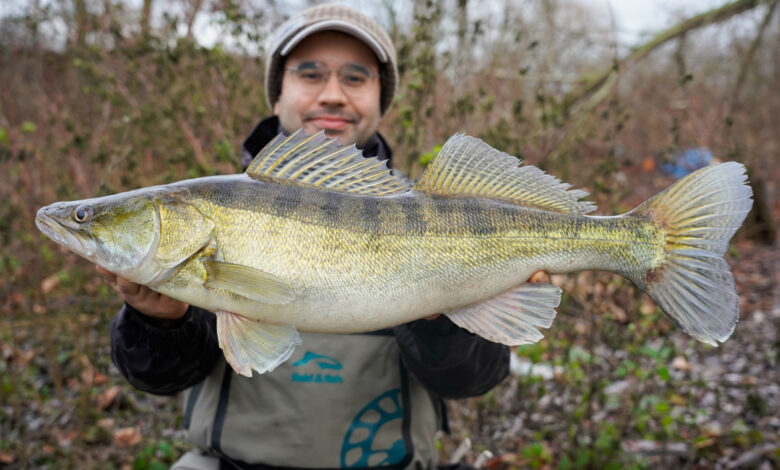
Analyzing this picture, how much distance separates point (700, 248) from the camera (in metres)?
1.89

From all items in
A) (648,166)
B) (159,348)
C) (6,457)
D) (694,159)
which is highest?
(648,166)

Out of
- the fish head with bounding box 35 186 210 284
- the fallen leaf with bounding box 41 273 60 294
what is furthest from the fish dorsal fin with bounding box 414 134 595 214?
the fallen leaf with bounding box 41 273 60 294

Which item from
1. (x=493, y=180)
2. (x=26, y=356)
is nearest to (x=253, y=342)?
(x=493, y=180)

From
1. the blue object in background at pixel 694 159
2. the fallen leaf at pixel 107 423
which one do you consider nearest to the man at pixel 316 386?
the fallen leaf at pixel 107 423

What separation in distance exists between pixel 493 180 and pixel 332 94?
124cm

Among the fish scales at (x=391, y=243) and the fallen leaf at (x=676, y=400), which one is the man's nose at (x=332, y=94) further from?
the fallen leaf at (x=676, y=400)

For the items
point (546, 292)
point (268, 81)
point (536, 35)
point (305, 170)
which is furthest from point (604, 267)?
point (536, 35)

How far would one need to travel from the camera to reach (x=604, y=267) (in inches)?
77.3

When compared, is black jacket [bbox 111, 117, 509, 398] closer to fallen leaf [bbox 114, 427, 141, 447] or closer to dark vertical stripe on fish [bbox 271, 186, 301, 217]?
dark vertical stripe on fish [bbox 271, 186, 301, 217]

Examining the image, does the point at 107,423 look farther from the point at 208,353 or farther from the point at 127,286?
the point at 127,286

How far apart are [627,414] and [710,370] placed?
137 cm

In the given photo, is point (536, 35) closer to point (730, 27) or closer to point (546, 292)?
point (730, 27)

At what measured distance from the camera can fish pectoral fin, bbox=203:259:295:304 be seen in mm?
1787

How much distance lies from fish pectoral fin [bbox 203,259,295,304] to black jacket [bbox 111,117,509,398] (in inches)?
23.2
